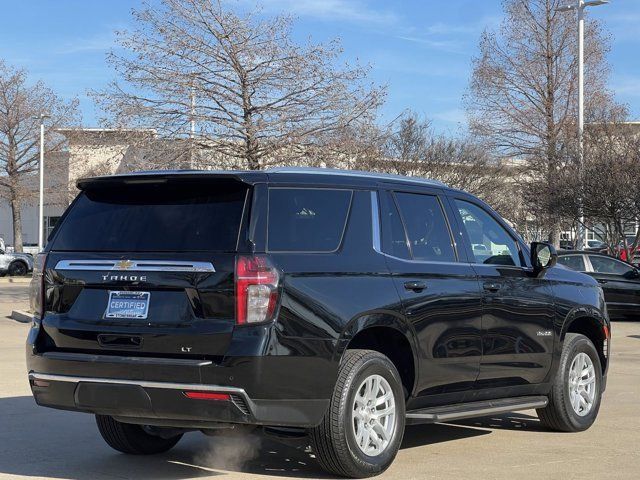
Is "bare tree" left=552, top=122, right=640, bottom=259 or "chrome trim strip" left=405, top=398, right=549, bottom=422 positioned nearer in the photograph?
"chrome trim strip" left=405, top=398, right=549, bottom=422

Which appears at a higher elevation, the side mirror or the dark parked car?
the side mirror

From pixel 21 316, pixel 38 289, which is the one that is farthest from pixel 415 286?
pixel 21 316

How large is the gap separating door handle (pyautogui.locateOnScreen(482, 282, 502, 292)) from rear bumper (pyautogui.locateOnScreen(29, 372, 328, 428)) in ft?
6.72

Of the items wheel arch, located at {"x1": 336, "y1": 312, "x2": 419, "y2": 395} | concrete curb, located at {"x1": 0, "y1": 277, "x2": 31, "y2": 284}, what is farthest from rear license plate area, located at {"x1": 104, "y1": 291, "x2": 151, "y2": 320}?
concrete curb, located at {"x1": 0, "y1": 277, "x2": 31, "y2": 284}

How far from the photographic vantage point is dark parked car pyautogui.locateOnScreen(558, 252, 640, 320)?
861 inches

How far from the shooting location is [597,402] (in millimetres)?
9031

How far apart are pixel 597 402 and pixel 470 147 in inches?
1092

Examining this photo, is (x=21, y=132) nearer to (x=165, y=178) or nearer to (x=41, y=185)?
(x=41, y=185)

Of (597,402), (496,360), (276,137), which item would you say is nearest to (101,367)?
(496,360)

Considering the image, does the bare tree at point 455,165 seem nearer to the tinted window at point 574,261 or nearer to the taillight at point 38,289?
the tinted window at point 574,261

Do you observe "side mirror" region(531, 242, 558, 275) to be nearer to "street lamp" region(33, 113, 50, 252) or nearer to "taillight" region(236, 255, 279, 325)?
"taillight" region(236, 255, 279, 325)

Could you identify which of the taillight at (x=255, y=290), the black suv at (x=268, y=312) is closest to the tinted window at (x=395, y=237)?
the black suv at (x=268, y=312)

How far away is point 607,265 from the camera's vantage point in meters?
22.1

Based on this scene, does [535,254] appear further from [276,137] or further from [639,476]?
[276,137]
